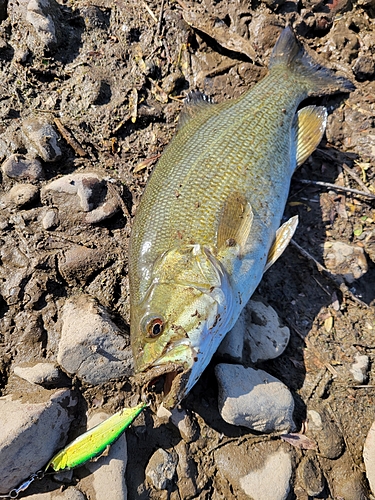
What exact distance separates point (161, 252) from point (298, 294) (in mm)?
1683

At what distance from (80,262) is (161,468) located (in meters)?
1.99

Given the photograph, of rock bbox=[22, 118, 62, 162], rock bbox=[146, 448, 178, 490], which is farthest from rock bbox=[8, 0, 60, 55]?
rock bbox=[146, 448, 178, 490]

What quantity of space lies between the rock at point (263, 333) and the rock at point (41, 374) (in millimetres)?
1761

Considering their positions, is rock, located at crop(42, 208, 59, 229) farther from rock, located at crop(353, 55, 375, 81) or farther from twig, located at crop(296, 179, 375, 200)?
rock, located at crop(353, 55, 375, 81)

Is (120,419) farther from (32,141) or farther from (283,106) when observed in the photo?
(283,106)

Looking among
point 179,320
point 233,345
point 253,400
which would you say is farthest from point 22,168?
point 253,400

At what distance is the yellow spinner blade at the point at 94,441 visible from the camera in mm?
3000

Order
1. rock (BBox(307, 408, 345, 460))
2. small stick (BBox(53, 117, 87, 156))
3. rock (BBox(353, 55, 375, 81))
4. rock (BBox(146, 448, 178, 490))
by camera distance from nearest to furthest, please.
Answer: rock (BBox(146, 448, 178, 490))
rock (BBox(307, 408, 345, 460))
small stick (BBox(53, 117, 87, 156))
rock (BBox(353, 55, 375, 81))

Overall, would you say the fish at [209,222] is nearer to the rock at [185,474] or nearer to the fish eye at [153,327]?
the fish eye at [153,327]

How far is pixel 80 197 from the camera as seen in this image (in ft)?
12.9

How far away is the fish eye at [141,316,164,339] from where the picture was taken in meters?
2.86

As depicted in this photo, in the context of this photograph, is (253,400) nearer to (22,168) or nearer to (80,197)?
(80,197)

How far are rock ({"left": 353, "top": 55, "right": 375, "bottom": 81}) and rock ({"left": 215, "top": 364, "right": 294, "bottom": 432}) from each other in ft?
12.4

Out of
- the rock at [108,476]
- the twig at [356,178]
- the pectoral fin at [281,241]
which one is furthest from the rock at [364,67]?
the rock at [108,476]
